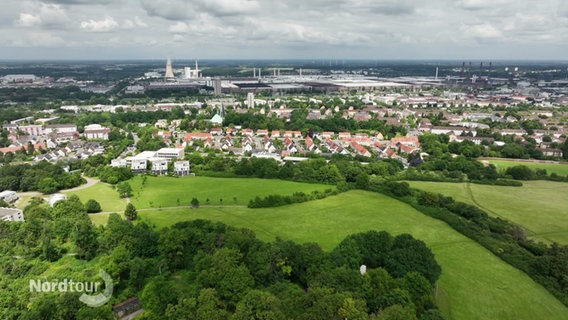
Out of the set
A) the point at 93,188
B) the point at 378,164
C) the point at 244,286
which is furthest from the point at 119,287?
the point at 378,164

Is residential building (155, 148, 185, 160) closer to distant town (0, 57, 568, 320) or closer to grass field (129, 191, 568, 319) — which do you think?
distant town (0, 57, 568, 320)

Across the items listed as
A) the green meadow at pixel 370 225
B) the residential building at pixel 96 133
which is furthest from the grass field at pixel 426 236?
the residential building at pixel 96 133

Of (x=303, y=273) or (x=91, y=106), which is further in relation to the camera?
(x=91, y=106)

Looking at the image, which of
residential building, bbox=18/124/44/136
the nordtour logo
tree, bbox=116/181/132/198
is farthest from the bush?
residential building, bbox=18/124/44/136

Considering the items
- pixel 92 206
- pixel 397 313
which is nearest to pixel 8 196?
pixel 92 206

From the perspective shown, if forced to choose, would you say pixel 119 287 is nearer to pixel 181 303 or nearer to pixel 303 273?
pixel 181 303
